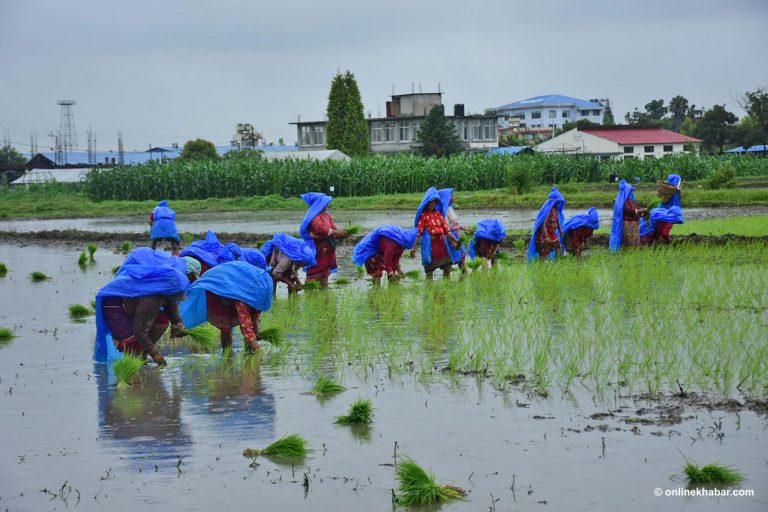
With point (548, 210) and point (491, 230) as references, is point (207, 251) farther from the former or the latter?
point (548, 210)

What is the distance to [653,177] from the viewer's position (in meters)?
47.2

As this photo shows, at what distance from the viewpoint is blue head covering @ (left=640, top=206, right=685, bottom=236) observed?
1628 centimetres

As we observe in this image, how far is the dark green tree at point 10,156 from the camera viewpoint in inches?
3679

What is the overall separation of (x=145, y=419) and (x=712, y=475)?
159 inches

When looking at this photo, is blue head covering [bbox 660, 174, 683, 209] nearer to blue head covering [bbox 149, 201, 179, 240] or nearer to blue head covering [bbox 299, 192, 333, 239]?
blue head covering [bbox 299, 192, 333, 239]

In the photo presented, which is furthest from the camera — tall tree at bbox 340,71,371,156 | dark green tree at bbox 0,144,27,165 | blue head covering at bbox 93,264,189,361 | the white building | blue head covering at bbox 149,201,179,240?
dark green tree at bbox 0,144,27,165

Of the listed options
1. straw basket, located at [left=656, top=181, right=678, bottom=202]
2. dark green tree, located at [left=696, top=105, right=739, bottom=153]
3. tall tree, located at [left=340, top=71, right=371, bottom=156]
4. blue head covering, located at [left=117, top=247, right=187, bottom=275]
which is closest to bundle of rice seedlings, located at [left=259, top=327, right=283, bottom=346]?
blue head covering, located at [left=117, top=247, right=187, bottom=275]

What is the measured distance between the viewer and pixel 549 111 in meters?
125

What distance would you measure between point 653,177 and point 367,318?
37618 mm

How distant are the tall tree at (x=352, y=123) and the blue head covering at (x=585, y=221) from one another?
163ft

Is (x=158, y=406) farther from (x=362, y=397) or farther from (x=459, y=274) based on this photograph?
(x=459, y=274)

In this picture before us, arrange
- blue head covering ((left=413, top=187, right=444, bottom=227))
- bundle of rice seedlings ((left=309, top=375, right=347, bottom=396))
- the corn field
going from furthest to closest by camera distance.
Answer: the corn field → blue head covering ((left=413, top=187, right=444, bottom=227)) → bundle of rice seedlings ((left=309, top=375, right=347, bottom=396))

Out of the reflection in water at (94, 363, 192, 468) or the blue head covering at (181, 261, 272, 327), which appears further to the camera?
the blue head covering at (181, 261, 272, 327)

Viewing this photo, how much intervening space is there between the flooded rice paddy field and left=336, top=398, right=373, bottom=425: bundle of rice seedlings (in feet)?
0.29
